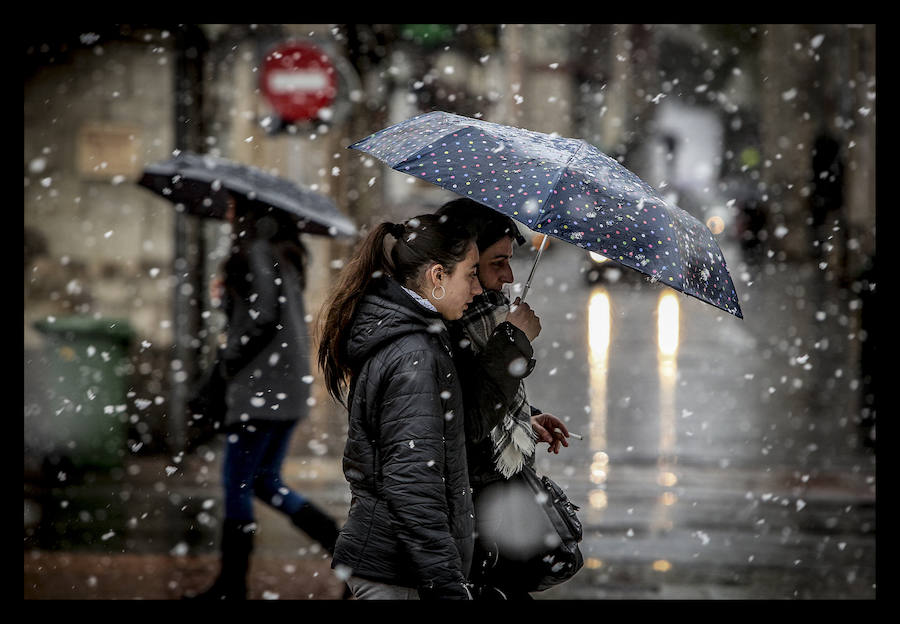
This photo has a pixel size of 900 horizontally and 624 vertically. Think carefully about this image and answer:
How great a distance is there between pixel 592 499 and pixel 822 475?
2029 millimetres

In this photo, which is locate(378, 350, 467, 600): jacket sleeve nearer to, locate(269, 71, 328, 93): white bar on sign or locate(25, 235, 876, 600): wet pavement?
locate(25, 235, 876, 600): wet pavement

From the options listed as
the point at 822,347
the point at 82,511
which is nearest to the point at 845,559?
the point at 82,511

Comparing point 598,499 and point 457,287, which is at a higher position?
point 457,287

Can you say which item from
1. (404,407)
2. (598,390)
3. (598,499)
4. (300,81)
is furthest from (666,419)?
(404,407)

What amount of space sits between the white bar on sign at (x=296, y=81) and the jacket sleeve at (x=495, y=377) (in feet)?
30.9

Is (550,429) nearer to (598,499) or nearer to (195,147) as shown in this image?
(598,499)

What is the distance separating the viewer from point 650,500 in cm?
738

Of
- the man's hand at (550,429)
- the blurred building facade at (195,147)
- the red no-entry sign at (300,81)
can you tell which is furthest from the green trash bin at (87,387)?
the man's hand at (550,429)

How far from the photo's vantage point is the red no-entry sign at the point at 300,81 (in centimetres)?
1197

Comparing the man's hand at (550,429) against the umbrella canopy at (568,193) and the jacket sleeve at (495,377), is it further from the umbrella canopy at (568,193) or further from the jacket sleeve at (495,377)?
the umbrella canopy at (568,193)

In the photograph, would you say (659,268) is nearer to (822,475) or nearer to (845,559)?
(845,559)

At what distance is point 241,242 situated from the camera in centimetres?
508

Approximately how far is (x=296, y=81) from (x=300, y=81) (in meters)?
0.05

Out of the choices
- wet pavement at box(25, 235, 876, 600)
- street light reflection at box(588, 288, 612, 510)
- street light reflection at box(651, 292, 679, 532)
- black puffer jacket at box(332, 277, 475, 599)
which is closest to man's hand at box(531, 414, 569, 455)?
black puffer jacket at box(332, 277, 475, 599)
